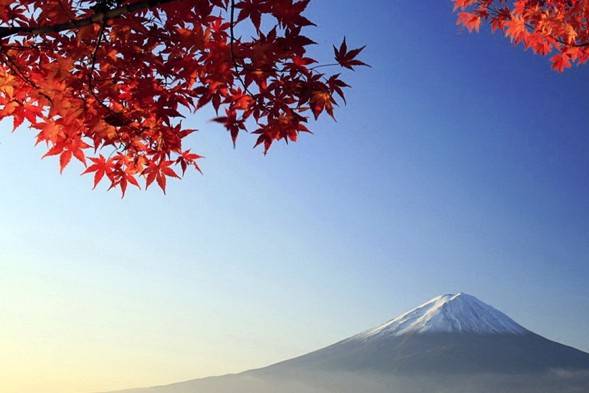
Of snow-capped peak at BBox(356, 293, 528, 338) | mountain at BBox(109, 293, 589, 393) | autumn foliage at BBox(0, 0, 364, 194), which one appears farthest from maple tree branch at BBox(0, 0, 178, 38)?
snow-capped peak at BBox(356, 293, 528, 338)

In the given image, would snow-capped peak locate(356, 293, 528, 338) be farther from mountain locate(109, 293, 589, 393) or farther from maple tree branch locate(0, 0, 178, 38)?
maple tree branch locate(0, 0, 178, 38)

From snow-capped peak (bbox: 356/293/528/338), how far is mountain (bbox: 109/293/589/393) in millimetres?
182

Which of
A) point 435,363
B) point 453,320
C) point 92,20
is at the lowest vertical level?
point 435,363

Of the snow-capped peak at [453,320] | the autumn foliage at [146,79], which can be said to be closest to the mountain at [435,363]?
the snow-capped peak at [453,320]

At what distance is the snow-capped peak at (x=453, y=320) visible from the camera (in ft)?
358

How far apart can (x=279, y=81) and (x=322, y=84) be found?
28 cm

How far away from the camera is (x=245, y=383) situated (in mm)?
95750

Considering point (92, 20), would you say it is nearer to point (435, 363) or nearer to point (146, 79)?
point (146, 79)

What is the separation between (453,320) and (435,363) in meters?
14.2

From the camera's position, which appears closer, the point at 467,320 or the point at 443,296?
the point at 467,320

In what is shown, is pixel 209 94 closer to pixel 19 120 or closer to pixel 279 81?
pixel 279 81

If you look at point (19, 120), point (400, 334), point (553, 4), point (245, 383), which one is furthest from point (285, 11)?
point (400, 334)

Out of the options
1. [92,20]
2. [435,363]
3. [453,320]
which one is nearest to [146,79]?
[92,20]

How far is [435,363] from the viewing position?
99750 millimetres
